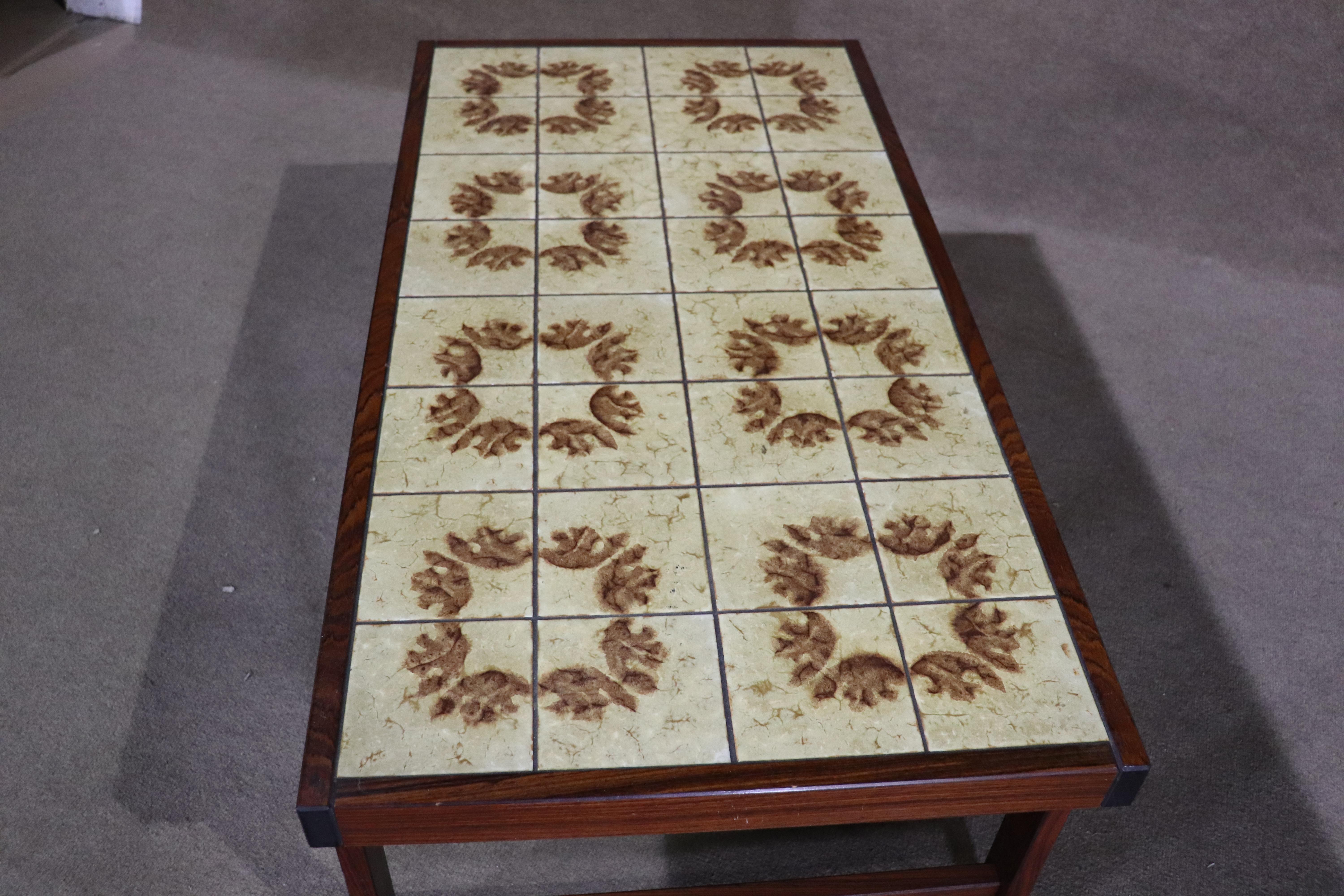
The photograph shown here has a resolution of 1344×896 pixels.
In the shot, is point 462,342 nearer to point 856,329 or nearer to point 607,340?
point 607,340

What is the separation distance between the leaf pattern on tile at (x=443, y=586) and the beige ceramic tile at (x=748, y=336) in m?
0.36

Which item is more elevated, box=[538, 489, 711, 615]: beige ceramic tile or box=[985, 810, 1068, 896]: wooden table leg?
box=[538, 489, 711, 615]: beige ceramic tile

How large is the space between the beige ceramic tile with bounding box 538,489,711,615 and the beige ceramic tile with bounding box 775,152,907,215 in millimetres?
575

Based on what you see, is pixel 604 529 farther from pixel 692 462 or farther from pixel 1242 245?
pixel 1242 245

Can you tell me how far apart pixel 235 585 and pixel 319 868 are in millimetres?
462

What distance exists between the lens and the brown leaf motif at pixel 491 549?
106 cm

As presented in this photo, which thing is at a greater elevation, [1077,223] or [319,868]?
[1077,223]

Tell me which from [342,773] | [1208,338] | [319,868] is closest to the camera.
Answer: [342,773]

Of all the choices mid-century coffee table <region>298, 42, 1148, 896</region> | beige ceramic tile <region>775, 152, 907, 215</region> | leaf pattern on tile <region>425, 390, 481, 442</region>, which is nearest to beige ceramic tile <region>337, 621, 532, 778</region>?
mid-century coffee table <region>298, 42, 1148, 896</region>

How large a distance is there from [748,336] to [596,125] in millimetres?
531

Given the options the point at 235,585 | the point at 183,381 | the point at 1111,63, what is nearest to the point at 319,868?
the point at 235,585

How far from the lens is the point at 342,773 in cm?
91

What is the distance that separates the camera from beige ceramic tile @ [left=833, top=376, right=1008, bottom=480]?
1.18 m

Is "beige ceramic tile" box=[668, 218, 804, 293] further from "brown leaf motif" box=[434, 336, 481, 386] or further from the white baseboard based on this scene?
the white baseboard
